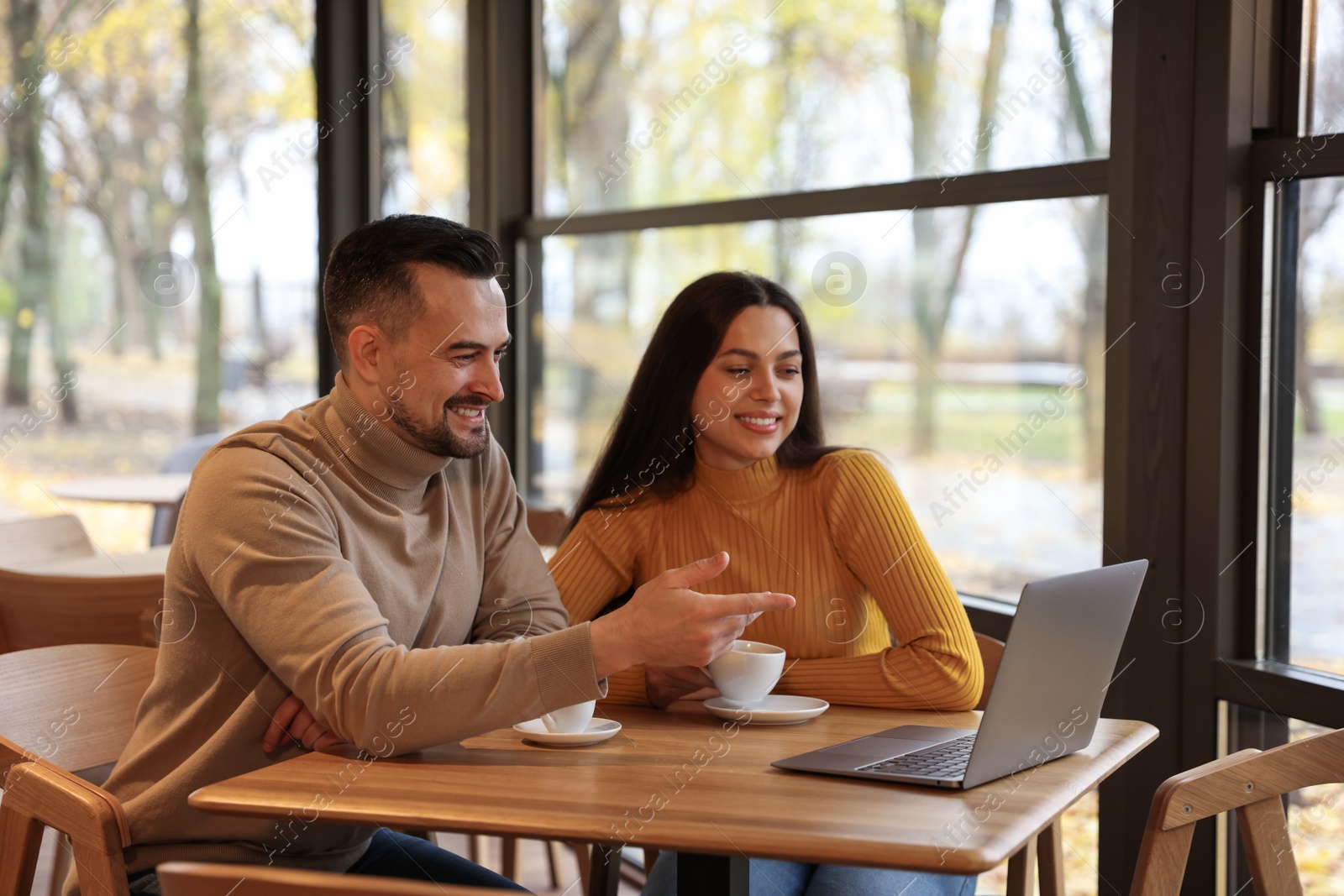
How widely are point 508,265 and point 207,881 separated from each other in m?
2.83

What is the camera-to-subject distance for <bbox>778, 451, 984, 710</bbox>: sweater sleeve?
66.1 inches

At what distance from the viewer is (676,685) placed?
170 cm

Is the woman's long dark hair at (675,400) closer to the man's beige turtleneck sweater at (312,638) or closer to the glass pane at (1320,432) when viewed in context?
the man's beige turtleneck sweater at (312,638)

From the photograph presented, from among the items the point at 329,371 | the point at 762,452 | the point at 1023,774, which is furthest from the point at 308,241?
the point at 1023,774

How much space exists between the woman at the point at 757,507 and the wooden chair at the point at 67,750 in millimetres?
673

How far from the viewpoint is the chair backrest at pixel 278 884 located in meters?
0.85

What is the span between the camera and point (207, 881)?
3.00 ft

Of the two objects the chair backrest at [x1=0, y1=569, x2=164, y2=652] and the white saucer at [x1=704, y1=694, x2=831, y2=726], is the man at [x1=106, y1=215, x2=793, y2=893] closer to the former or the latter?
the white saucer at [x1=704, y1=694, x2=831, y2=726]

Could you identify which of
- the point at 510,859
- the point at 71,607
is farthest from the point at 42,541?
the point at 510,859

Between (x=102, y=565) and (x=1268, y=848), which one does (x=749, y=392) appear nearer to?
(x=1268, y=848)

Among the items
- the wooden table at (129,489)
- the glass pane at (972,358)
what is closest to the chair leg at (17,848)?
the glass pane at (972,358)

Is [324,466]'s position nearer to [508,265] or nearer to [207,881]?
[207,881]

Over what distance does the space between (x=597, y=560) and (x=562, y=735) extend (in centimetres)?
55

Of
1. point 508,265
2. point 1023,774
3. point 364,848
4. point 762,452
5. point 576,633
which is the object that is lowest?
point 364,848
